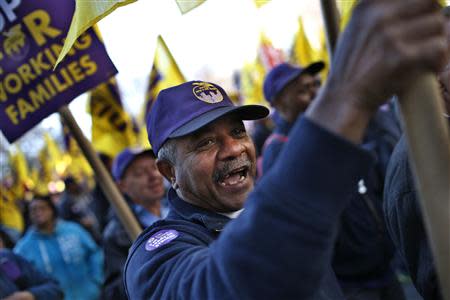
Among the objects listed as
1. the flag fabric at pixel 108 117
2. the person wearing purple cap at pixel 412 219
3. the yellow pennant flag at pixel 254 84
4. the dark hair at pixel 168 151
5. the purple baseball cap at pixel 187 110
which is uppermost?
the purple baseball cap at pixel 187 110

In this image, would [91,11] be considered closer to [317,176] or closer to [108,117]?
[317,176]

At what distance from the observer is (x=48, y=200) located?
22.3 feet

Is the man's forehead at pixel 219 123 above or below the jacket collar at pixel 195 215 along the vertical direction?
above

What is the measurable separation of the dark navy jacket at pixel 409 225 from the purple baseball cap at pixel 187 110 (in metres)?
0.60

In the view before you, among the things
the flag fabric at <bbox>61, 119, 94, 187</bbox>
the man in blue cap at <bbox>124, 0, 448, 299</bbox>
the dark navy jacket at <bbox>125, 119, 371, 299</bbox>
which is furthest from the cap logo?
the flag fabric at <bbox>61, 119, 94, 187</bbox>

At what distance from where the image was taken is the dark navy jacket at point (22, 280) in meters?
4.57

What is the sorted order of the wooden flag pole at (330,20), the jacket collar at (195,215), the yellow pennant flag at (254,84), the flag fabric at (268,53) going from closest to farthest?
1. the jacket collar at (195,215)
2. the wooden flag pole at (330,20)
3. the flag fabric at (268,53)
4. the yellow pennant flag at (254,84)

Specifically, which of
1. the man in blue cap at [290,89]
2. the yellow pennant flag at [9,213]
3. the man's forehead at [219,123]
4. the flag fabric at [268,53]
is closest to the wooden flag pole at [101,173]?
the man in blue cap at [290,89]

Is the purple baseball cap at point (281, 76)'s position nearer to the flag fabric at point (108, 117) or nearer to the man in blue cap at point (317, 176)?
the flag fabric at point (108, 117)

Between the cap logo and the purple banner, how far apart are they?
1.38 metres

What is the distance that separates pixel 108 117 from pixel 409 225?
3.81 meters

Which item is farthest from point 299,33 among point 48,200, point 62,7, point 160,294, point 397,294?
point 160,294

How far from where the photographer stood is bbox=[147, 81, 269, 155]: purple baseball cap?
7.06ft

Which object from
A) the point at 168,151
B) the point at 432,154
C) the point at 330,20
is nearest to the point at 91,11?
the point at 168,151
